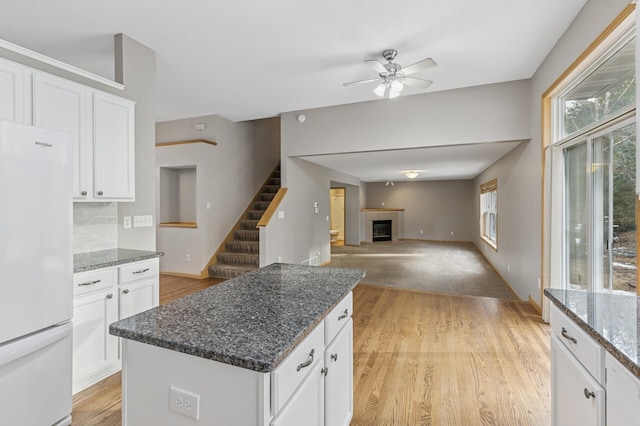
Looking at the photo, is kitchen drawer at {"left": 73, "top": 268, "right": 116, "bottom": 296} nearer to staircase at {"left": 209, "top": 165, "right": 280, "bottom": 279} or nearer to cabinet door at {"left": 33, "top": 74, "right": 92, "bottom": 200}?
cabinet door at {"left": 33, "top": 74, "right": 92, "bottom": 200}

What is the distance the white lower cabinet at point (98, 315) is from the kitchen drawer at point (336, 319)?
172 cm

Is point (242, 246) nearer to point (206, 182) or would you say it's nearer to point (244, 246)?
point (244, 246)

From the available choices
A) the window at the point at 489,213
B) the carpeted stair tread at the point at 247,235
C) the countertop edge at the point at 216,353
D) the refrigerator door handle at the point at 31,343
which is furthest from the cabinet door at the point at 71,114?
the window at the point at 489,213

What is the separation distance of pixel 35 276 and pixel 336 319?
61.9 inches

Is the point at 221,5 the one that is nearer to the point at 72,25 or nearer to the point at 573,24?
the point at 72,25

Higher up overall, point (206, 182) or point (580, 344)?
point (206, 182)

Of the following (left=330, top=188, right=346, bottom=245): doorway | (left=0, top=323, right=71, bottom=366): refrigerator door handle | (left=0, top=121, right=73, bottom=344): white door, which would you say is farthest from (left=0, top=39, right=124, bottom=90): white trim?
(left=330, top=188, right=346, bottom=245): doorway

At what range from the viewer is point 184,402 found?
0.96 m

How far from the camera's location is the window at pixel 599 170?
2.08 meters

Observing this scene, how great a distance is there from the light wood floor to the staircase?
241cm

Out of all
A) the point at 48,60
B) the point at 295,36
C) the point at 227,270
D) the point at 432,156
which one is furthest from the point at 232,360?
the point at 432,156

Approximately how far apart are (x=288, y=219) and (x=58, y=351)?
3656 millimetres

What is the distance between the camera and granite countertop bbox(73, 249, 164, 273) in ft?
6.82

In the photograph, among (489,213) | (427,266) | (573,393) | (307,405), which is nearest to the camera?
(307,405)
